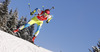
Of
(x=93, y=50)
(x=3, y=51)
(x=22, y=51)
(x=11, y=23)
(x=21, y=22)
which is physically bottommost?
(x=3, y=51)

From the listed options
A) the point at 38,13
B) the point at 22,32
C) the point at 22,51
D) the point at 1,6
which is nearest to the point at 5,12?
the point at 1,6

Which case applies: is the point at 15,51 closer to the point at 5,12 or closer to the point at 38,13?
the point at 38,13

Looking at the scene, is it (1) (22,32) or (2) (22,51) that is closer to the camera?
(2) (22,51)

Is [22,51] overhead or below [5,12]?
below

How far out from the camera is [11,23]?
1508 inches

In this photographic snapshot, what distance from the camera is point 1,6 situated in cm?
3656

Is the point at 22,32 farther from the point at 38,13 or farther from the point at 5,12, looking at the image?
the point at 38,13

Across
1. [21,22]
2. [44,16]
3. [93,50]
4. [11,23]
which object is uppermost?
[21,22]

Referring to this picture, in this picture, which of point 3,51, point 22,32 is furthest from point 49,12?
point 22,32

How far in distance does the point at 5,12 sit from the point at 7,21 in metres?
3.17

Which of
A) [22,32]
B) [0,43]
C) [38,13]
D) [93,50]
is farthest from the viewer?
[22,32]

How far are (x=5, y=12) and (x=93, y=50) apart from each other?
80.0 feet

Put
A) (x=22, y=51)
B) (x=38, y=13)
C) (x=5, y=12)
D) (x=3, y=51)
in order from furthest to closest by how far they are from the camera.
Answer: (x=5, y=12), (x=38, y=13), (x=22, y=51), (x=3, y=51)

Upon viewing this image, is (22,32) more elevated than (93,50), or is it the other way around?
(22,32)
